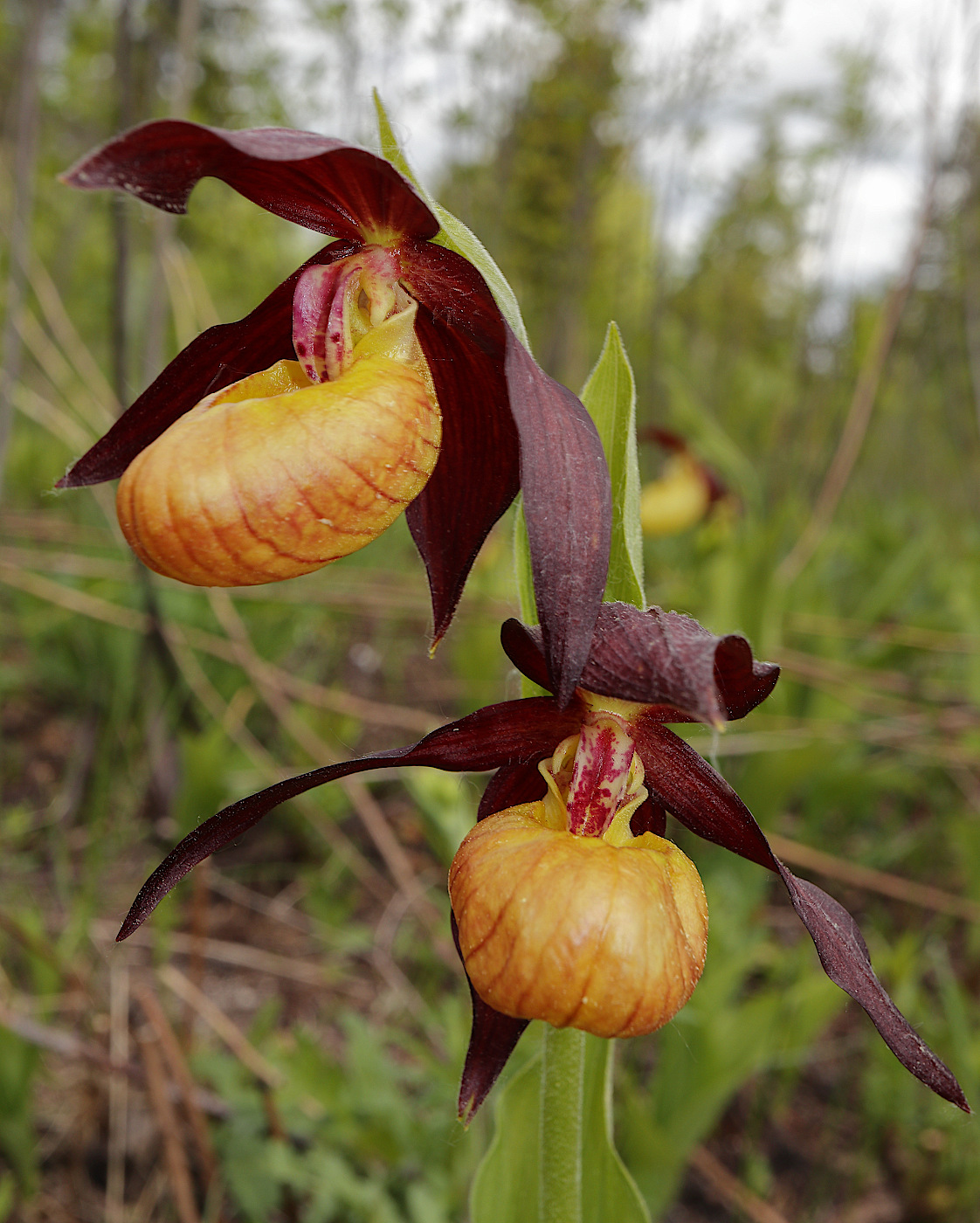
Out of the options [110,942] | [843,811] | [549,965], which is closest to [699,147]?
[843,811]

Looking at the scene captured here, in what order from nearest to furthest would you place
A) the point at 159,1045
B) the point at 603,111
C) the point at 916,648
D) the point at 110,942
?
1. the point at 159,1045
2. the point at 110,942
3. the point at 916,648
4. the point at 603,111

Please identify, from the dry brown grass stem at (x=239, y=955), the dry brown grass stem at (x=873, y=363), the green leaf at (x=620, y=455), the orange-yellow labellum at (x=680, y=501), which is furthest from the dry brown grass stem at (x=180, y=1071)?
the orange-yellow labellum at (x=680, y=501)

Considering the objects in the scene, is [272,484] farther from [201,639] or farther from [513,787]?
[201,639]

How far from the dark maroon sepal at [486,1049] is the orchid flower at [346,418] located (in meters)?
0.44

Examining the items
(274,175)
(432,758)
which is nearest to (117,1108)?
(432,758)

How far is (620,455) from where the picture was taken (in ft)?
3.08

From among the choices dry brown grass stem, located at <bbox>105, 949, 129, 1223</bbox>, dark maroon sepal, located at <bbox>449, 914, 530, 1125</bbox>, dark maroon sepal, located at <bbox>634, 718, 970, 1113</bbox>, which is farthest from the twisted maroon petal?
dry brown grass stem, located at <bbox>105, 949, 129, 1223</bbox>

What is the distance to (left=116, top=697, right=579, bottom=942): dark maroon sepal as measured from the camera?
0.83 metres

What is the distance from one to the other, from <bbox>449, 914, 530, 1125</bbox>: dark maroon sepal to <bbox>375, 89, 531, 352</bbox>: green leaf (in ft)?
2.37

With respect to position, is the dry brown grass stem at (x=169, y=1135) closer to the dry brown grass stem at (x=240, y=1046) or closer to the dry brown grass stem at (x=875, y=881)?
the dry brown grass stem at (x=240, y=1046)

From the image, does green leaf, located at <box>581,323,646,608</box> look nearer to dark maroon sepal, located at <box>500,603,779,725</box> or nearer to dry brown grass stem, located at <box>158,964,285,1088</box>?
dark maroon sepal, located at <box>500,603,779,725</box>

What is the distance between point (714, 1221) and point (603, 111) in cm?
664

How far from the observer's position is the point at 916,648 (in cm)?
339

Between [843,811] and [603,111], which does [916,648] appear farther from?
[603,111]
